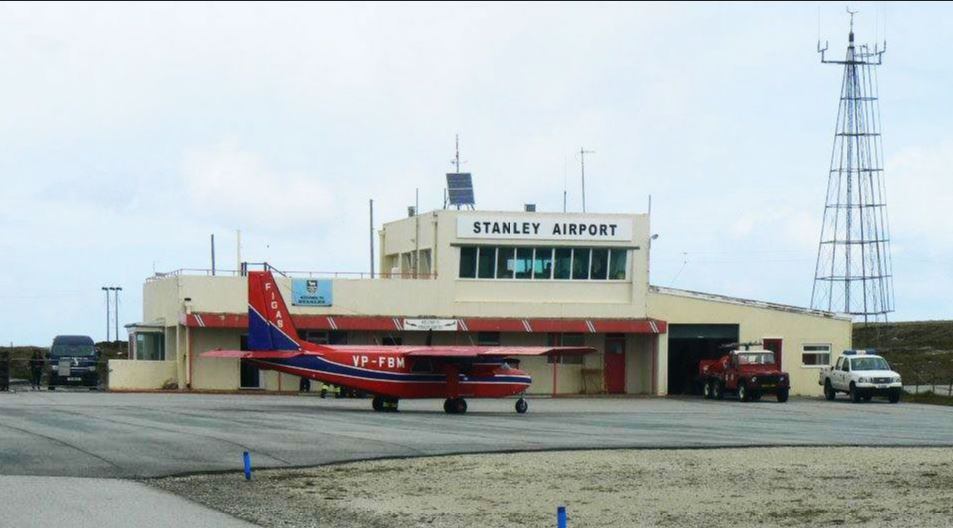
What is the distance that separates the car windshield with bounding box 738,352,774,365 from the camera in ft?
184

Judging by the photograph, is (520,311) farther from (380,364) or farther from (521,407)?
(380,364)

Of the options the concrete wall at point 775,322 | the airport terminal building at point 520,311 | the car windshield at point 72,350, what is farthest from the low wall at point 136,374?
the concrete wall at point 775,322

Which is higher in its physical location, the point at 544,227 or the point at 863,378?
the point at 544,227

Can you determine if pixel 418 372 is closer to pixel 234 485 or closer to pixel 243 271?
pixel 243 271

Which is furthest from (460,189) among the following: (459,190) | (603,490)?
(603,490)

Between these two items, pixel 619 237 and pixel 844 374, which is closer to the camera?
pixel 844 374

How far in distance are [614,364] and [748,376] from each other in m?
7.47

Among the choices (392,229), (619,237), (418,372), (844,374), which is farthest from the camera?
(392,229)

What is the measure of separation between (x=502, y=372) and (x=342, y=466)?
18979mm

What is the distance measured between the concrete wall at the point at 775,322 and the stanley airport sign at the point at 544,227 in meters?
3.16

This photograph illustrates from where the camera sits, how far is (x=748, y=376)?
5519cm

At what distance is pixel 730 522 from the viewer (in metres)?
19.5

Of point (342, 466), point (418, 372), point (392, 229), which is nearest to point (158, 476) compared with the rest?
point (342, 466)

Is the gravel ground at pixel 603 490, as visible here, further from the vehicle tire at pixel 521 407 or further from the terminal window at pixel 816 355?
the terminal window at pixel 816 355
